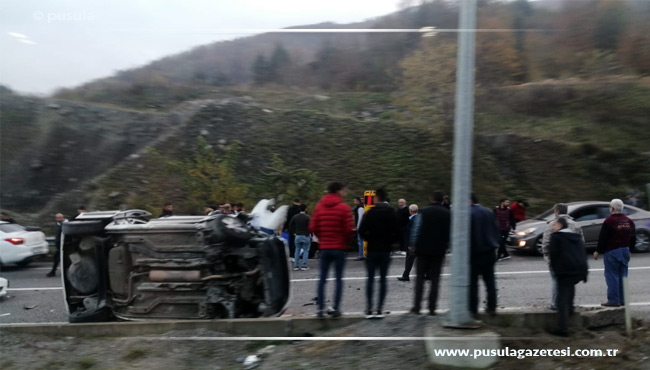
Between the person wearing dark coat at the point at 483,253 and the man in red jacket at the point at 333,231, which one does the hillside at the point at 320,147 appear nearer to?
the man in red jacket at the point at 333,231

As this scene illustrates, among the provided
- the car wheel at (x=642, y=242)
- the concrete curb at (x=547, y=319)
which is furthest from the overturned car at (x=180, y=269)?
the car wheel at (x=642, y=242)

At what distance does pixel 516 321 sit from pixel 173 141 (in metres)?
17.0

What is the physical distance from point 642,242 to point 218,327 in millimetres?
11482

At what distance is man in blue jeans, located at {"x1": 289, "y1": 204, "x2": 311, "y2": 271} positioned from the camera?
1278 cm

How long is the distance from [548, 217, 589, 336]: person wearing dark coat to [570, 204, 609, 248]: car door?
8.10m

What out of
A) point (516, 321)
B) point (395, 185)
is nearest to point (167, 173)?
point (395, 185)

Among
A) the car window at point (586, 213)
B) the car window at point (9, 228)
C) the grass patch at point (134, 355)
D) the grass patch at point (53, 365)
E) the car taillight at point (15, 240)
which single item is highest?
the car window at point (586, 213)

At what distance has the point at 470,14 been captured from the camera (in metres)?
5.88

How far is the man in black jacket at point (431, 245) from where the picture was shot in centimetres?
700

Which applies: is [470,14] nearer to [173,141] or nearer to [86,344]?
[86,344]

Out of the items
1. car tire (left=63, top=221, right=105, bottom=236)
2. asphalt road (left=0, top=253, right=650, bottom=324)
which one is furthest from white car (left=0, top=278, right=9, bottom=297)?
car tire (left=63, top=221, right=105, bottom=236)

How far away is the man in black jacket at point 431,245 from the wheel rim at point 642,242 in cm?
931

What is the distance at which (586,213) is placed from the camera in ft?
46.9

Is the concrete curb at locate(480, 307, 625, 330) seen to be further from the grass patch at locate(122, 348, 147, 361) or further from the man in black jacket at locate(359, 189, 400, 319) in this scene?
the grass patch at locate(122, 348, 147, 361)
